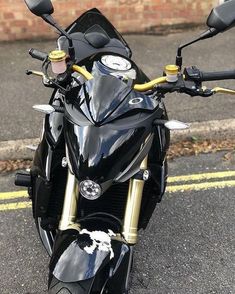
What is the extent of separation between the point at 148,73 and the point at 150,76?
0.12 metres

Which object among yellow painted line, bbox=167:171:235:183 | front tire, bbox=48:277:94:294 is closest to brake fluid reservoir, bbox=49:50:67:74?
front tire, bbox=48:277:94:294

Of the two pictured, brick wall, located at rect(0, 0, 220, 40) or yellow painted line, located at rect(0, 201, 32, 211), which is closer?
yellow painted line, located at rect(0, 201, 32, 211)

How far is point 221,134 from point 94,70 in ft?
9.64

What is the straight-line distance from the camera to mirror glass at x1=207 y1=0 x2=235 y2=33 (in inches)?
95.9

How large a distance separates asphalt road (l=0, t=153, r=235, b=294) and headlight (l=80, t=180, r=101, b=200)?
1355 millimetres

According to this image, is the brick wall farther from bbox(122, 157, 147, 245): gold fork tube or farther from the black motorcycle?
bbox(122, 157, 147, 245): gold fork tube

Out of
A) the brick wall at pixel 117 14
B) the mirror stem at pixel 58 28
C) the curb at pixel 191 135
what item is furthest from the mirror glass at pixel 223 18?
the brick wall at pixel 117 14

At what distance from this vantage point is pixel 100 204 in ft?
8.93

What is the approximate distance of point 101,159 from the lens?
7.36 ft

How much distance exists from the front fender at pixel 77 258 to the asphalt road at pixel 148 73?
2.87m

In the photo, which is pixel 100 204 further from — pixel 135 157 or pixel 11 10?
pixel 11 10

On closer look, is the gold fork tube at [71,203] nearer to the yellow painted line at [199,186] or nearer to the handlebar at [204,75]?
the handlebar at [204,75]

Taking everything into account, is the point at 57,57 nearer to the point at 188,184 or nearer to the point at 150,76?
the point at 188,184

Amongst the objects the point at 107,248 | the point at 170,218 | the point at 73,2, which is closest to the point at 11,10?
the point at 73,2
